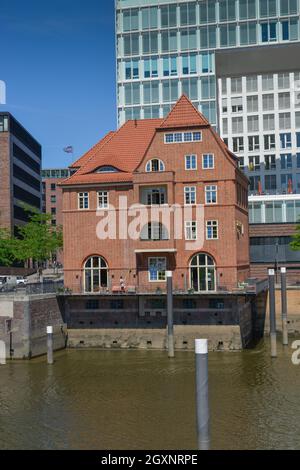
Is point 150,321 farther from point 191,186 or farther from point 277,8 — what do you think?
point 277,8

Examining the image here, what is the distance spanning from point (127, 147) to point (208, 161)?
28.5 feet

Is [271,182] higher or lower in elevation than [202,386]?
higher

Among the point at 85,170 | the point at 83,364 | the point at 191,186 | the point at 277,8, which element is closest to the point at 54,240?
the point at 85,170

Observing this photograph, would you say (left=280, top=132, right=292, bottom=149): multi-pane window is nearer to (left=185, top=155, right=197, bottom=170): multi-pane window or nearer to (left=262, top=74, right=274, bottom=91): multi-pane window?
(left=262, top=74, right=274, bottom=91): multi-pane window

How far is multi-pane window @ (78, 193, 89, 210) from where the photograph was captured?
53906mm

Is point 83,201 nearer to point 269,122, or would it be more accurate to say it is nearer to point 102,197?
point 102,197

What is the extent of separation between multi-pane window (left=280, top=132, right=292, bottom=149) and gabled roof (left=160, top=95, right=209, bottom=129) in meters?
55.8

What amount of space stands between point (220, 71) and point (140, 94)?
14.5m

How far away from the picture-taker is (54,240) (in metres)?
84.1

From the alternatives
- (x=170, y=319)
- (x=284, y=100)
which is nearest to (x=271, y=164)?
(x=284, y=100)

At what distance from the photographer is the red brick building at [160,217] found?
51531 millimetres

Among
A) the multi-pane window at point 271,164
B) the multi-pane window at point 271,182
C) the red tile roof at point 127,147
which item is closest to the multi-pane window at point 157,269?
the red tile roof at point 127,147

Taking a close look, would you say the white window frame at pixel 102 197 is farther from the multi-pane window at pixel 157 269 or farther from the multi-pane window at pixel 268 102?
the multi-pane window at pixel 268 102

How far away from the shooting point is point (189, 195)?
52156 mm
